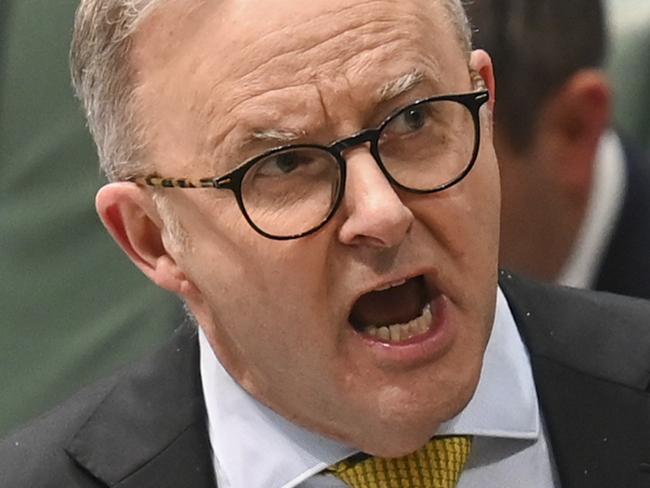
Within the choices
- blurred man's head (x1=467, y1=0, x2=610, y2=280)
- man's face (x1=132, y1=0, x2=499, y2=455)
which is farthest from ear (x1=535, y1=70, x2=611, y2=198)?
man's face (x1=132, y1=0, x2=499, y2=455)

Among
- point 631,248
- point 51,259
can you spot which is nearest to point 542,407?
point 631,248

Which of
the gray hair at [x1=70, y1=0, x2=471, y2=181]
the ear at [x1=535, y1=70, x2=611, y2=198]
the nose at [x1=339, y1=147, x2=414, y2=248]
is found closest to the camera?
the nose at [x1=339, y1=147, x2=414, y2=248]

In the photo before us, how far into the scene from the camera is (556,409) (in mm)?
1471

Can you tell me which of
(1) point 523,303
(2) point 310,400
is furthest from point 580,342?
(2) point 310,400

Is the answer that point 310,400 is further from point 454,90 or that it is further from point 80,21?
point 80,21

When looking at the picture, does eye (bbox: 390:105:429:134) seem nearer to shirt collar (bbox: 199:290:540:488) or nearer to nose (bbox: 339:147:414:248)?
nose (bbox: 339:147:414:248)

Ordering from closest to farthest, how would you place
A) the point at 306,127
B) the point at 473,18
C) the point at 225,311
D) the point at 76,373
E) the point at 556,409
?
the point at 306,127 < the point at 225,311 < the point at 556,409 < the point at 473,18 < the point at 76,373

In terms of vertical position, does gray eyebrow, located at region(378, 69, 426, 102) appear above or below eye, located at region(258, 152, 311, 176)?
above

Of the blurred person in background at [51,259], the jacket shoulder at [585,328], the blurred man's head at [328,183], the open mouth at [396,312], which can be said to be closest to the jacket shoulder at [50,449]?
the blurred man's head at [328,183]

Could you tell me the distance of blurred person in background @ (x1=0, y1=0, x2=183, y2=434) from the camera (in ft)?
Result: 9.04

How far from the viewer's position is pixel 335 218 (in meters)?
1.25

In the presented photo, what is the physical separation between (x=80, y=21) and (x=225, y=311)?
12.9 inches

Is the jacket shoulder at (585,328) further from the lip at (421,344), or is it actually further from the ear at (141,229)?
the ear at (141,229)

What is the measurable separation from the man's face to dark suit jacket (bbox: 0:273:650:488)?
0.18m
